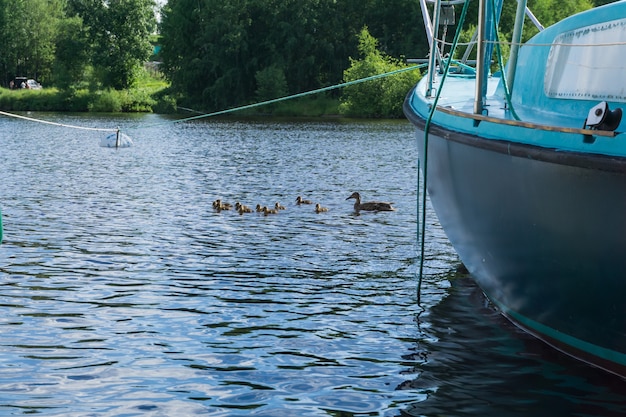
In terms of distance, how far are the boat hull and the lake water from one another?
1.23 feet

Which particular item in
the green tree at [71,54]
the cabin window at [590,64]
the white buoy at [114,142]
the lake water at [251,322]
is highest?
the green tree at [71,54]

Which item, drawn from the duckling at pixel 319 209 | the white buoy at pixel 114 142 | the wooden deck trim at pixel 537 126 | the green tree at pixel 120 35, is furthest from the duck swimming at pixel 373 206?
the green tree at pixel 120 35

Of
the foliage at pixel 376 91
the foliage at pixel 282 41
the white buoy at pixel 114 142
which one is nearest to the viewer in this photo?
the white buoy at pixel 114 142

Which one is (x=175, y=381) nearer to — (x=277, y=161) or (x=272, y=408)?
(x=272, y=408)

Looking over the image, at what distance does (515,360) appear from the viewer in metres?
7.60

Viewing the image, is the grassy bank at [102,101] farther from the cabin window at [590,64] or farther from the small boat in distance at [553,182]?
A: the cabin window at [590,64]

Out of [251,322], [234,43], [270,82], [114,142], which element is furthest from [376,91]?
[251,322]

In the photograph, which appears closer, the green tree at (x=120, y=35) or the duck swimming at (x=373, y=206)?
the duck swimming at (x=373, y=206)

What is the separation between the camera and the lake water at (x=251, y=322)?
6809 millimetres

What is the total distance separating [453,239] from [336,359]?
1.98 metres

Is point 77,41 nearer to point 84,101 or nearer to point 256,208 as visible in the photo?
point 84,101

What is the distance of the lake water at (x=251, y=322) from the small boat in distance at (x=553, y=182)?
0.47 metres

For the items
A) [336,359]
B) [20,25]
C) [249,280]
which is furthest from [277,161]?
[20,25]

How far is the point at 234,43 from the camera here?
7750cm
